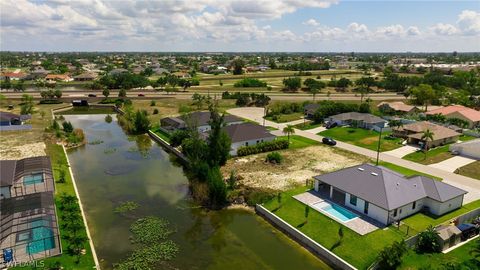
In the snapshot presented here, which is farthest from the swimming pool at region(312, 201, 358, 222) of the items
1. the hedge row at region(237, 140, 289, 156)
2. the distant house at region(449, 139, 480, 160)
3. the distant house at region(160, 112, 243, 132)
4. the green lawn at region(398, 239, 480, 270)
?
the distant house at region(160, 112, 243, 132)

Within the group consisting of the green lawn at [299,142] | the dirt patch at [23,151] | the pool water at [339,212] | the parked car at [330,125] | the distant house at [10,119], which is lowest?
the pool water at [339,212]

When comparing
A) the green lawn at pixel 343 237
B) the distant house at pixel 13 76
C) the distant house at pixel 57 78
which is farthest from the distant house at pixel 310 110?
the distant house at pixel 13 76

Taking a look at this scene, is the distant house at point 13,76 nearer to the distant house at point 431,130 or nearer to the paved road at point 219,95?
the paved road at point 219,95

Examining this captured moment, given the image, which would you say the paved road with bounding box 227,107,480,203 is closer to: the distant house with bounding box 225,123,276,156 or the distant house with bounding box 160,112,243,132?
the distant house with bounding box 160,112,243,132

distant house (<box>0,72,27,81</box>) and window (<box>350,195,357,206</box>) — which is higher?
distant house (<box>0,72,27,81</box>)

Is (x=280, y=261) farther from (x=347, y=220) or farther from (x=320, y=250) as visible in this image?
(x=347, y=220)

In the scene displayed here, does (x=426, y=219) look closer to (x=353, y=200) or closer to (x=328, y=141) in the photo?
(x=353, y=200)

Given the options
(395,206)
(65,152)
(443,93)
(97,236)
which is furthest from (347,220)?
(443,93)
